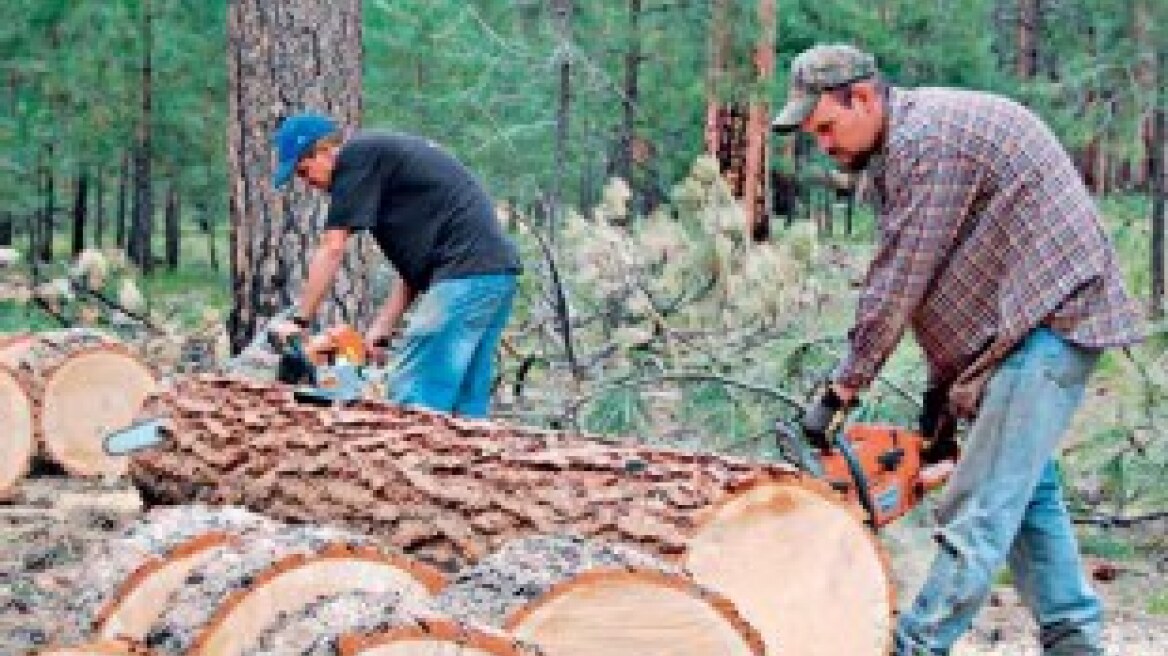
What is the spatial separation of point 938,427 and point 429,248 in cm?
259

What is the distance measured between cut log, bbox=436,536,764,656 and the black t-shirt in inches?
124

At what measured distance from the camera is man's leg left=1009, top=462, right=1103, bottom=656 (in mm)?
4570

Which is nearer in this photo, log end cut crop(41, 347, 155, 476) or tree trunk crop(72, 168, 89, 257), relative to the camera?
log end cut crop(41, 347, 155, 476)

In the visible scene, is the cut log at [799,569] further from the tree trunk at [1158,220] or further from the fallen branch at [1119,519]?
the tree trunk at [1158,220]

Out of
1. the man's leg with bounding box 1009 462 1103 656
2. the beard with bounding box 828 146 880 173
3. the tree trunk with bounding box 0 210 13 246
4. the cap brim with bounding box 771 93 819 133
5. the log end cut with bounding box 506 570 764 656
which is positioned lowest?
the tree trunk with bounding box 0 210 13 246

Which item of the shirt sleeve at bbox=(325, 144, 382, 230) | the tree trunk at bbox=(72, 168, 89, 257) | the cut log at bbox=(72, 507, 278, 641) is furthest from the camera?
the tree trunk at bbox=(72, 168, 89, 257)

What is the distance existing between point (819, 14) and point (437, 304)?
12.5 meters

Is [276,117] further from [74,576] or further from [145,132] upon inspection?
[145,132]

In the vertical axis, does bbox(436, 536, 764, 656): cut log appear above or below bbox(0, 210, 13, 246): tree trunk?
above

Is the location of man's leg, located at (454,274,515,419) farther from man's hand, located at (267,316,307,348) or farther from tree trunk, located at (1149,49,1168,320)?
tree trunk, located at (1149,49,1168,320)

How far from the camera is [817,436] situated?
452 cm

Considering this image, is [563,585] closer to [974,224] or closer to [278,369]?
[974,224]

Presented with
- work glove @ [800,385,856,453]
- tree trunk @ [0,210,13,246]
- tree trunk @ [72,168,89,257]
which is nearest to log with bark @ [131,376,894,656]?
work glove @ [800,385,856,453]

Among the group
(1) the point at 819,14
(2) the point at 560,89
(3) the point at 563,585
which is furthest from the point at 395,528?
(1) the point at 819,14
